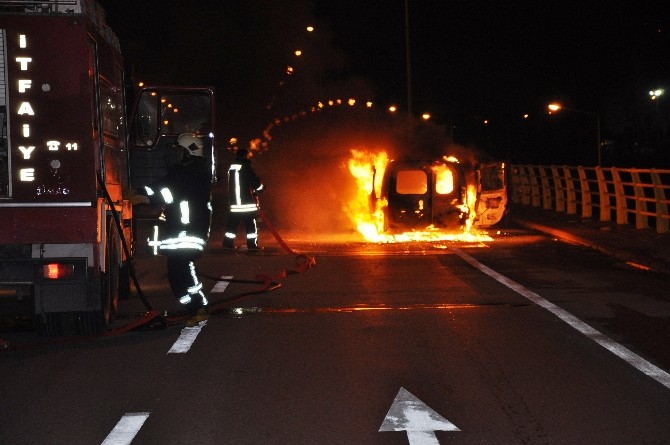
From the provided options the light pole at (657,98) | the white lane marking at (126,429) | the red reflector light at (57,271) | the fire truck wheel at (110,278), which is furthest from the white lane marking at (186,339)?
the light pole at (657,98)

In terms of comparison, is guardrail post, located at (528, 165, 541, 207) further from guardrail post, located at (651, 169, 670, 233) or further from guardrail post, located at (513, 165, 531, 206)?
guardrail post, located at (651, 169, 670, 233)

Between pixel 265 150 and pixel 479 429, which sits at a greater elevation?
pixel 265 150

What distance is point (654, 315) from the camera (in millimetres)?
11570

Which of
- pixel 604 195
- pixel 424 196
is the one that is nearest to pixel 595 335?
pixel 424 196

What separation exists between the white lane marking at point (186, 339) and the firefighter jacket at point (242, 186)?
8.59m

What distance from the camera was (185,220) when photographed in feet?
38.0

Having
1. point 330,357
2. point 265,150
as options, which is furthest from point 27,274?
point 265,150

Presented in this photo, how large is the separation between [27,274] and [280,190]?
112 feet

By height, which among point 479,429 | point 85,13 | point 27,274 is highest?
point 85,13

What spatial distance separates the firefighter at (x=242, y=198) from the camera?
64.9 feet

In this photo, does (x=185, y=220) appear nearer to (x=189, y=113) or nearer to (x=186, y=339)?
(x=186, y=339)

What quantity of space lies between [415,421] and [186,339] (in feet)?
12.6

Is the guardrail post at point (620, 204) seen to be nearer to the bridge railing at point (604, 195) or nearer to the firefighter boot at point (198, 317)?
the bridge railing at point (604, 195)

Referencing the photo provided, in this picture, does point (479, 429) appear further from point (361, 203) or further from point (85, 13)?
point (361, 203)
